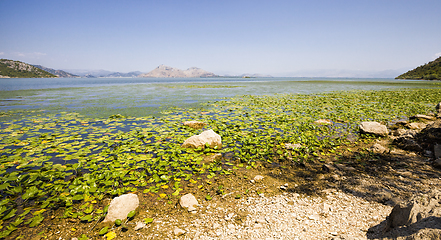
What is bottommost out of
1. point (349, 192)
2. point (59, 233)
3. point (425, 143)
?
point (59, 233)

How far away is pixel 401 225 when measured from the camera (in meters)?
2.43

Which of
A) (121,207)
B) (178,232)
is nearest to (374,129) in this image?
(178,232)

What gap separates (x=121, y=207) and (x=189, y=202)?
138 centimetres

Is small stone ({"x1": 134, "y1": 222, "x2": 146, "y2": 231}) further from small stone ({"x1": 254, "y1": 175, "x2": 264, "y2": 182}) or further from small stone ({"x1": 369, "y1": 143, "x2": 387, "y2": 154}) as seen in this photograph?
small stone ({"x1": 369, "y1": 143, "x2": 387, "y2": 154})

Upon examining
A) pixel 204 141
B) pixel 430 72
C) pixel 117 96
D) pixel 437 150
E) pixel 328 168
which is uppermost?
pixel 430 72

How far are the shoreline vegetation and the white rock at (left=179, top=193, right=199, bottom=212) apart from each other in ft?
0.83

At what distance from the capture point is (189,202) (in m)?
4.09

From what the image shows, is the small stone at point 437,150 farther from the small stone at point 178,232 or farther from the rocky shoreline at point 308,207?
the small stone at point 178,232

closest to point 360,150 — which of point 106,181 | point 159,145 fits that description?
point 159,145

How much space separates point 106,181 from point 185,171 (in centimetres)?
208

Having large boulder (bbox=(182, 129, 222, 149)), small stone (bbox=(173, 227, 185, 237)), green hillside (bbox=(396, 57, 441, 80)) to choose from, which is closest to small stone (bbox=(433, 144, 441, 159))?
large boulder (bbox=(182, 129, 222, 149))

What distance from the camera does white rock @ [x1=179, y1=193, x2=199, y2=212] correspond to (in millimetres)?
3975

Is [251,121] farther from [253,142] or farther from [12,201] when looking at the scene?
[12,201]

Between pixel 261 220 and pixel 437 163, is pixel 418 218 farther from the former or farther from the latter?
pixel 437 163
